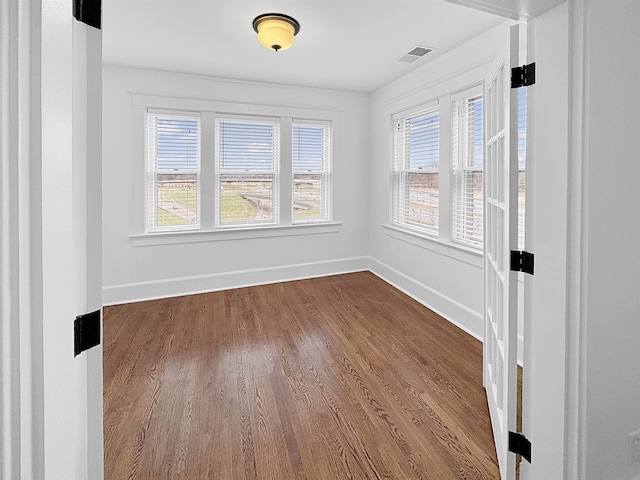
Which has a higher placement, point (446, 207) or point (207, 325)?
point (446, 207)

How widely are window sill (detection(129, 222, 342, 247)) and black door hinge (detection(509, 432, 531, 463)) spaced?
12.7 ft

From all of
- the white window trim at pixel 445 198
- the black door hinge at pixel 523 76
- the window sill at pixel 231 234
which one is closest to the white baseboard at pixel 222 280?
the window sill at pixel 231 234

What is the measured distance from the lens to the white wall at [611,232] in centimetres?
124

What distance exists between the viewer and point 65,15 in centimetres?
74

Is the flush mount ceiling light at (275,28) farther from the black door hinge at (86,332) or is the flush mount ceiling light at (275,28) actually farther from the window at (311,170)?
the black door hinge at (86,332)

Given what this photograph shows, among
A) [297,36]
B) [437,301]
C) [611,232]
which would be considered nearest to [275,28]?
[297,36]

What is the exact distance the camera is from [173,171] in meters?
4.42

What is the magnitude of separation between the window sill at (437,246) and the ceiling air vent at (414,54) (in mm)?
1909

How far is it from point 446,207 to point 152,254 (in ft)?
11.4

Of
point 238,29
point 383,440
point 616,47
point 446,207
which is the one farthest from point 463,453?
point 238,29

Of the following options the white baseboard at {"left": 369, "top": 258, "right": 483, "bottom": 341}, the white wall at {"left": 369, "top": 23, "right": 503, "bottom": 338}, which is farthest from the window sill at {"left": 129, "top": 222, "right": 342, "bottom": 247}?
the white baseboard at {"left": 369, "top": 258, "right": 483, "bottom": 341}

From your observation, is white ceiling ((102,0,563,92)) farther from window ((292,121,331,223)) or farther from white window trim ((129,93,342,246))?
window ((292,121,331,223))

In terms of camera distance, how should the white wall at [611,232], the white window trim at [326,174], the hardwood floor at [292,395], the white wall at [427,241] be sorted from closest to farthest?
the white wall at [611,232]
the hardwood floor at [292,395]
the white wall at [427,241]
the white window trim at [326,174]

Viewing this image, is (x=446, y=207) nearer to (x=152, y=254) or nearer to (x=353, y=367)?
(x=353, y=367)
